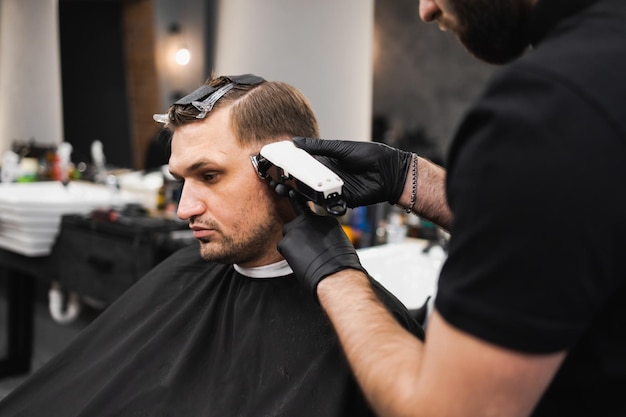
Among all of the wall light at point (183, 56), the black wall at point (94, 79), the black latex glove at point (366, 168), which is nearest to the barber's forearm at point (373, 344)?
the black latex glove at point (366, 168)

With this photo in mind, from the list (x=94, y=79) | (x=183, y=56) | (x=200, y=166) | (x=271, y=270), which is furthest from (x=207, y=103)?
(x=94, y=79)

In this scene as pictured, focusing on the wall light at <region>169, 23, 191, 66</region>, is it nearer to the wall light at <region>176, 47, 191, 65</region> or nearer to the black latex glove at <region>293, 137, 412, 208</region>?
the wall light at <region>176, 47, 191, 65</region>

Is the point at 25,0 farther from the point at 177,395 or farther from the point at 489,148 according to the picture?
the point at 489,148

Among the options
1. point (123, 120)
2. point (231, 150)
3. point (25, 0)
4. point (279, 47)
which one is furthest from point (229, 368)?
point (25, 0)

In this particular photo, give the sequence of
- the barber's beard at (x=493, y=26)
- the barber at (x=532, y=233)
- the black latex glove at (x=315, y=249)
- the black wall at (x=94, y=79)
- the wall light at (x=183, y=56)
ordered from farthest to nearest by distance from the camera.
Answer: the black wall at (x=94, y=79) < the wall light at (x=183, y=56) < the black latex glove at (x=315, y=249) < the barber's beard at (x=493, y=26) < the barber at (x=532, y=233)

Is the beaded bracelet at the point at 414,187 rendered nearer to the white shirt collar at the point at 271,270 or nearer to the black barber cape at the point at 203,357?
the black barber cape at the point at 203,357

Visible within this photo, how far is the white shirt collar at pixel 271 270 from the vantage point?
1.57 m

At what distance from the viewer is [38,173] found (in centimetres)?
479

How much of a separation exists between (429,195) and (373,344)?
59 centimetres

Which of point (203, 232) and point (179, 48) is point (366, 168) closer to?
point (203, 232)

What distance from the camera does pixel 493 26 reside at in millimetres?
796

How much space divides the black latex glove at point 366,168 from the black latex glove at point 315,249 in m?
0.16

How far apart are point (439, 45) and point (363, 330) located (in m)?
2.53

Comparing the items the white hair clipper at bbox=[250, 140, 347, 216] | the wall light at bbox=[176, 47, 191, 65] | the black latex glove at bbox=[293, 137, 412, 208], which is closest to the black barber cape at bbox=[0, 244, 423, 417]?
the black latex glove at bbox=[293, 137, 412, 208]
